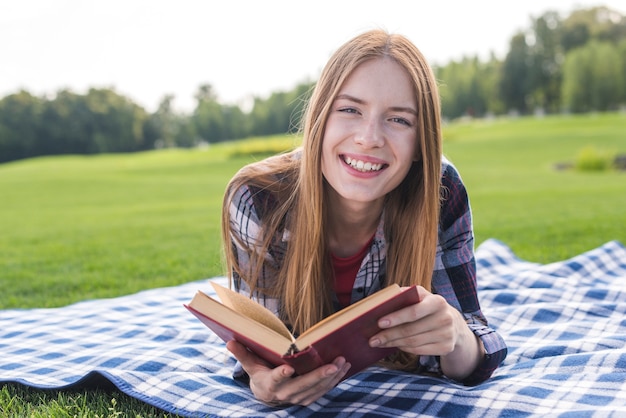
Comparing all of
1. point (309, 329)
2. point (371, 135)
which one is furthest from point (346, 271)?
point (309, 329)

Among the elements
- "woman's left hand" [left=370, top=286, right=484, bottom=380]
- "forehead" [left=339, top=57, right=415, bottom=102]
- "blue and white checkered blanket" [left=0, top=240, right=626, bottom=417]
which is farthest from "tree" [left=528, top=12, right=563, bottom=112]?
"woman's left hand" [left=370, top=286, right=484, bottom=380]

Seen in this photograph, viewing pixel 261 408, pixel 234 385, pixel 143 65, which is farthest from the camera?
pixel 143 65

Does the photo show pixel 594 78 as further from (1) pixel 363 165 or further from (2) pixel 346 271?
(1) pixel 363 165

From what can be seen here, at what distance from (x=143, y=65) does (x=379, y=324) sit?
4361 cm

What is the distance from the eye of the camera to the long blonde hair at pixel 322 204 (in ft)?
6.54

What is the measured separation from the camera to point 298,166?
2.28m

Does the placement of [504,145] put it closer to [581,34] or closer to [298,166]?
[298,166]

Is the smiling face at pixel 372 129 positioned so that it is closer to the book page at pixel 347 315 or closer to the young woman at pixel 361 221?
the young woman at pixel 361 221

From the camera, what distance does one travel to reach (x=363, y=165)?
6.38ft

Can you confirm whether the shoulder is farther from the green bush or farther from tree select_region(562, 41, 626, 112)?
tree select_region(562, 41, 626, 112)

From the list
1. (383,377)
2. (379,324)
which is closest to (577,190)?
(383,377)

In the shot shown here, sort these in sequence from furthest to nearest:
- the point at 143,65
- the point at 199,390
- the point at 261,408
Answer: the point at 143,65, the point at 199,390, the point at 261,408

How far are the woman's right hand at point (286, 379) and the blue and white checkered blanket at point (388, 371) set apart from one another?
12cm

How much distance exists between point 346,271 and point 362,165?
539mm
